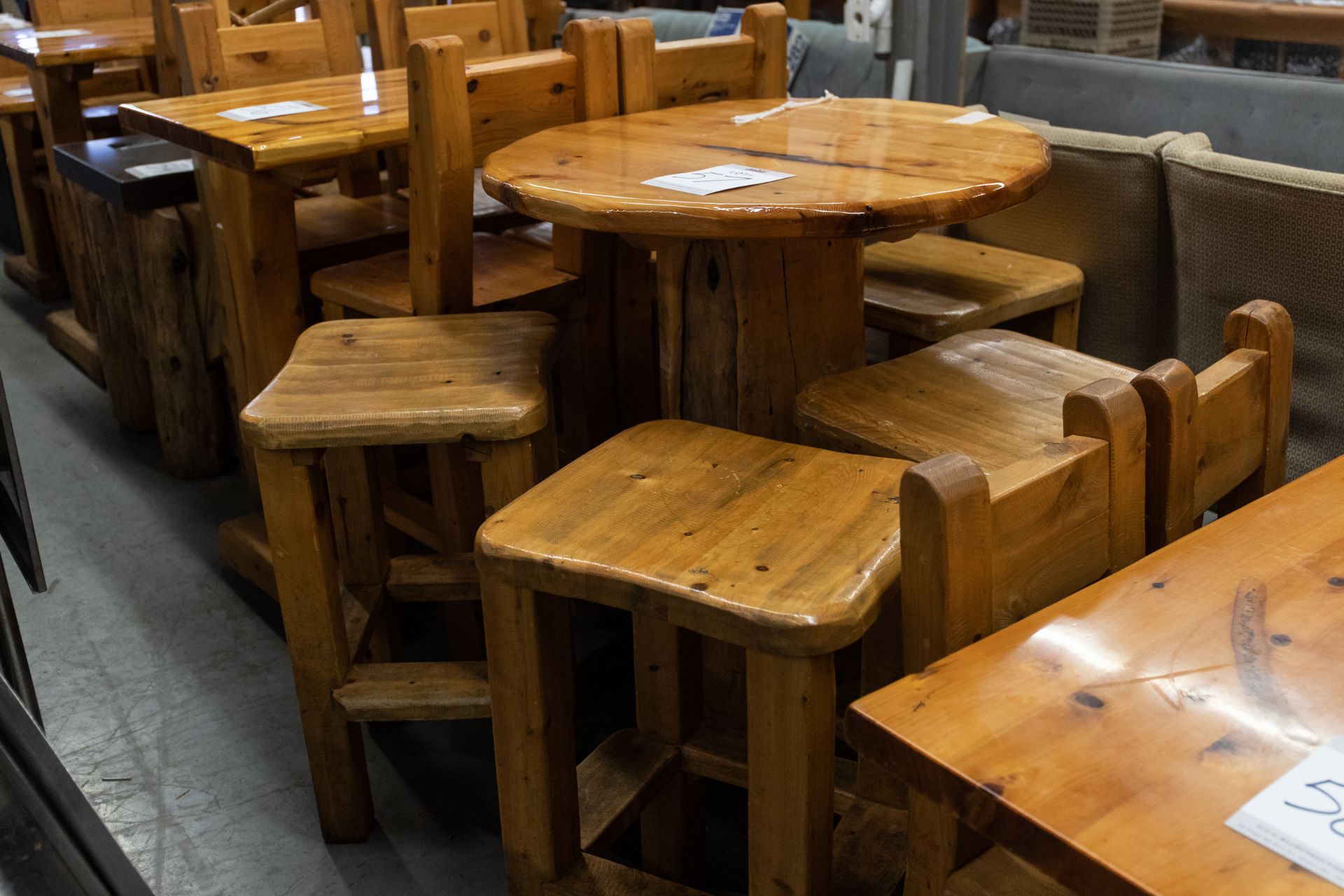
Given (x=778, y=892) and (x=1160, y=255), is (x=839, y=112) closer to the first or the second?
(x=1160, y=255)

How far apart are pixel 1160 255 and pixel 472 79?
4.59 feet

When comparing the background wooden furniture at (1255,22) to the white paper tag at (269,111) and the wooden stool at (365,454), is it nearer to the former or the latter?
the wooden stool at (365,454)

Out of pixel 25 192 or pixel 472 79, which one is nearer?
pixel 472 79

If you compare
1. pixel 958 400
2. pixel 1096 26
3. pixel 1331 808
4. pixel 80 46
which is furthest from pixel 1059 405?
pixel 80 46

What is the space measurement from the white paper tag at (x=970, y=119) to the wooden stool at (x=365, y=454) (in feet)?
2.54

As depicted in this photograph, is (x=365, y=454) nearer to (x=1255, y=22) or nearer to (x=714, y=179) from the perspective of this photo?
(x=714, y=179)

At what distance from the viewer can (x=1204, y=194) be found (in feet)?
7.32

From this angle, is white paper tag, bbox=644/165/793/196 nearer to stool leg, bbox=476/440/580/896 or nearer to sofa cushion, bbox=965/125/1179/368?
stool leg, bbox=476/440/580/896

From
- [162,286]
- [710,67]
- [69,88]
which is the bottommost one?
[162,286]

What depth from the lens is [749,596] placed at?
1.17 metres

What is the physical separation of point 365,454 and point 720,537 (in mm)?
996

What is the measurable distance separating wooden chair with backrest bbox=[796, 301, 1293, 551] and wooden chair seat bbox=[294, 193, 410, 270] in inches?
46.9

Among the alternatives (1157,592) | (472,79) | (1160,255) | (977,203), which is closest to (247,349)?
(472,79)

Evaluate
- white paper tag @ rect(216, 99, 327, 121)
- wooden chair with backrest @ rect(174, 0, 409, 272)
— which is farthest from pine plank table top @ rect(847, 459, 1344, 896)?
wooden chair with backrest @ rect(174, 0, 409, 272)
